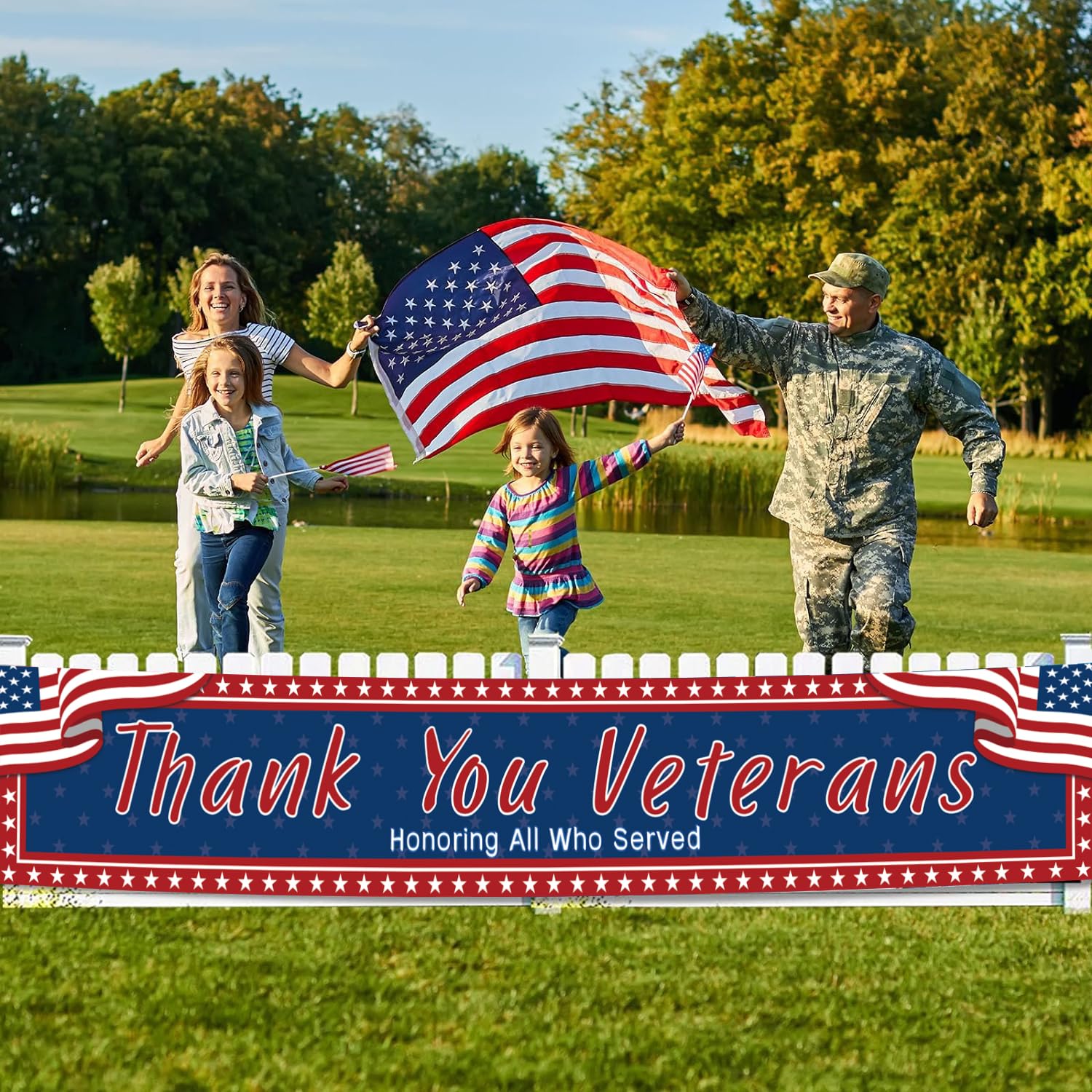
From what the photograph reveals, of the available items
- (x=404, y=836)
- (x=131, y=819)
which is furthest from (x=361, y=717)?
(x=131, y=819)

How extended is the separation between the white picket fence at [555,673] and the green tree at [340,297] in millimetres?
57255

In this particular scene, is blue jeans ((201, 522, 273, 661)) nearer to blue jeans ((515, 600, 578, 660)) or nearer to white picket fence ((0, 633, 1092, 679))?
blue jeans ((515, 600, 578, 660))

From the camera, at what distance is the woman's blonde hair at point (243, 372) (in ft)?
22.4

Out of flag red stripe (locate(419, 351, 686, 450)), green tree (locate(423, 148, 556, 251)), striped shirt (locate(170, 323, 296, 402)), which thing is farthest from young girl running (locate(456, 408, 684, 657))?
green tree (locate(423, 148, 556, 251))

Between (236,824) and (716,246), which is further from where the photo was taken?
(716,246)

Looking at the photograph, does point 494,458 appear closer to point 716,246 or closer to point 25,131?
point 716,246

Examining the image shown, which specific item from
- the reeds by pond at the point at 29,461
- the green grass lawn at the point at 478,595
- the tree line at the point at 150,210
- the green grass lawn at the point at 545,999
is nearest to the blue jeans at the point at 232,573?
the green grass lawn at the point at 545,999

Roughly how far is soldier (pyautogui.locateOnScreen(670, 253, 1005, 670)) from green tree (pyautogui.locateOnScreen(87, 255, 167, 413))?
2090 inches

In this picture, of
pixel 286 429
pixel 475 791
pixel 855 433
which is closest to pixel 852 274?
pixel 855 433

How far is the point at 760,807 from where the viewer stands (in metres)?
5.00

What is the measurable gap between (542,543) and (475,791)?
189 cm

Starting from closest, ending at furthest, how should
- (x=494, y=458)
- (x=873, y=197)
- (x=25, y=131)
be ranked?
(x=494, y=458) → (x=873, y=197) → (x=25, y=131)

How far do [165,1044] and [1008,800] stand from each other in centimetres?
271

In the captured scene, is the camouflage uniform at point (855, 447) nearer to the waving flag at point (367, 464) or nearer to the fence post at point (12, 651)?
the waving flag at point (367, 464)
